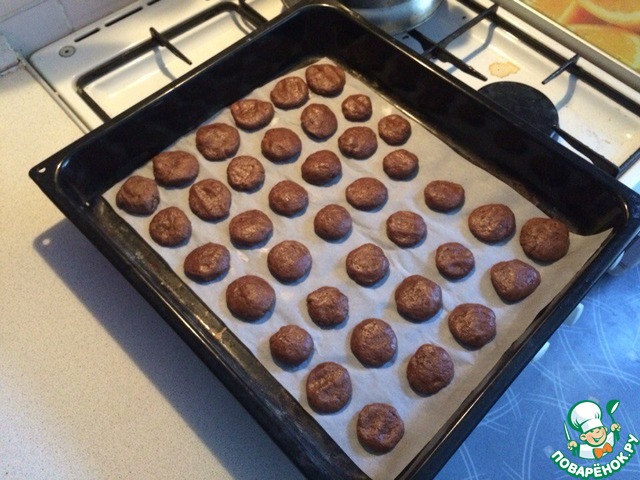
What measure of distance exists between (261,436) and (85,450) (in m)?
0.27

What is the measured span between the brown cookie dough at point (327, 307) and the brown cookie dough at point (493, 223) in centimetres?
28

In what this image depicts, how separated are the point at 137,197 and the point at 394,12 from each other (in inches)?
24.4

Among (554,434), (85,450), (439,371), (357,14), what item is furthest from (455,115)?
(85,450)

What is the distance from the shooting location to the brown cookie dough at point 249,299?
0.91 meters

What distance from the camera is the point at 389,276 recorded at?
97 cm

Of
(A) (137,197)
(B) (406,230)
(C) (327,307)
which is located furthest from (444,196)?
(A) (137,197)

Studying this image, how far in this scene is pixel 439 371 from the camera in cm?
85

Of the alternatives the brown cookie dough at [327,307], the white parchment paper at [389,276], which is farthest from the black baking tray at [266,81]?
the brown cookie dough at [327,307]

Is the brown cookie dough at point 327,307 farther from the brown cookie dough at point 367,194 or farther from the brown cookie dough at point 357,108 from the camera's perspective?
the brown cookie dough at point 357,108

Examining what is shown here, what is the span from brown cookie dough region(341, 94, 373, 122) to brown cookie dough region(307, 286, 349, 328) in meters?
0.39

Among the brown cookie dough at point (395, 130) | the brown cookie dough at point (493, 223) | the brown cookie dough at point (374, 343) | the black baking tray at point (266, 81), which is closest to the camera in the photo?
the black baking tray at point (266, 81)

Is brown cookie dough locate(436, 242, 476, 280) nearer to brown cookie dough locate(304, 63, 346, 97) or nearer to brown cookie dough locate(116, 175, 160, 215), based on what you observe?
brown cookie dough locate(304, 63, 346, 97)

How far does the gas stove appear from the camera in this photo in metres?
1.06

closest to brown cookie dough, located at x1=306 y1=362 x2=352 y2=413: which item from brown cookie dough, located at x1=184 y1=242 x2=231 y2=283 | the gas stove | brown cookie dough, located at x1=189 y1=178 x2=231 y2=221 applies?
brown cookie dough, located at x1=184 y1=242 x2=231 y2=283
